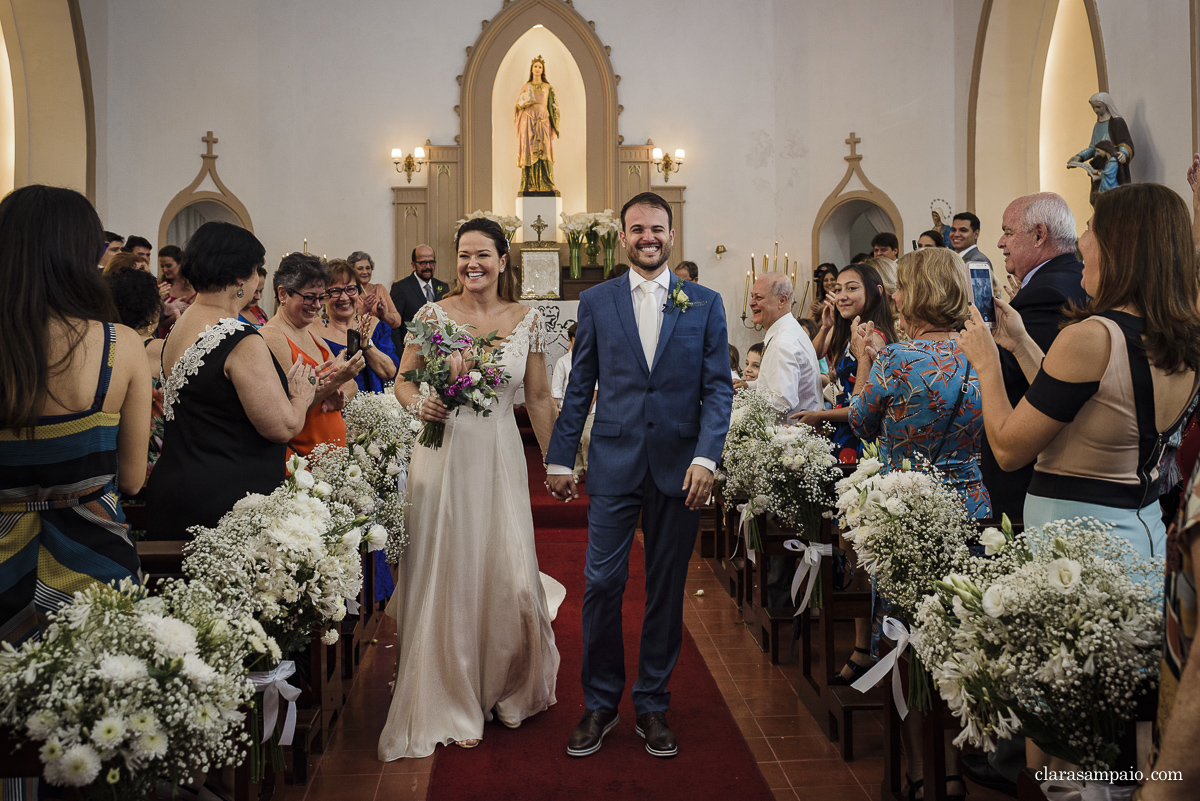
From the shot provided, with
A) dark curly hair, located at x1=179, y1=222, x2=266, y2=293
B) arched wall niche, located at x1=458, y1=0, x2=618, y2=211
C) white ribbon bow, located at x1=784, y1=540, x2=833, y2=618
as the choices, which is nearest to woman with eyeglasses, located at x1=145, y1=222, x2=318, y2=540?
dark curly hair, located at x1=179, y1=222, x2=266, y2=293

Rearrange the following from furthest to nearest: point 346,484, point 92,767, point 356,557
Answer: point 346,484
point 356,557
point 92,767

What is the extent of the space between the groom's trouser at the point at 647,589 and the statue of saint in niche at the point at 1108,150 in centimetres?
643

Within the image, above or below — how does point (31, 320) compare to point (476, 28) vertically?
below

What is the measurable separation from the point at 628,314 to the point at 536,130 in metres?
9.88

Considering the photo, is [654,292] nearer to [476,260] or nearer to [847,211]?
[476,260]

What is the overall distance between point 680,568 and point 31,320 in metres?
2.28

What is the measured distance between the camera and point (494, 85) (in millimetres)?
12977

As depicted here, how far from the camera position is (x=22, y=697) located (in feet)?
5.49

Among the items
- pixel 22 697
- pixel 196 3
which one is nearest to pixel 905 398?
pixel 22 697

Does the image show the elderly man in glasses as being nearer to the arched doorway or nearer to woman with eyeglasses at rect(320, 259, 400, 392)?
woman with eyeglasses at rect(320, 259, 400, 392)

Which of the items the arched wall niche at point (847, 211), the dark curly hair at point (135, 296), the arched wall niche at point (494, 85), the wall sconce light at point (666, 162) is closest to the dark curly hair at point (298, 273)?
the dark curly hair at point (135, 296)

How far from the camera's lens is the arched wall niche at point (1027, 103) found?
10.7 meters

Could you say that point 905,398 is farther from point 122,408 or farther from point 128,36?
point 128,36

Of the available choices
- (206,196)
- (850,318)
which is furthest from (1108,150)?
(206,196)
